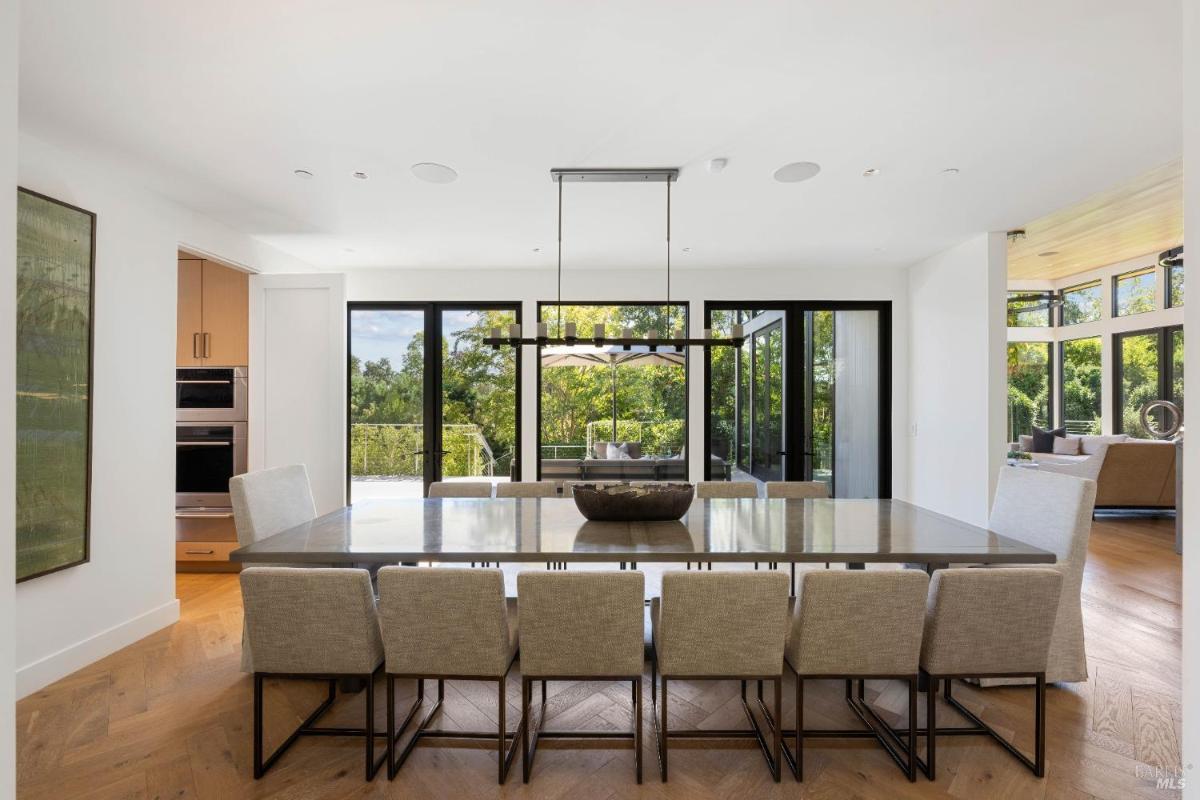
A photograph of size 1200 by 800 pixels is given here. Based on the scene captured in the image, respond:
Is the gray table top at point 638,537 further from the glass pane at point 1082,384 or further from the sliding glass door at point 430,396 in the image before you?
the glass pane at point 1082,384

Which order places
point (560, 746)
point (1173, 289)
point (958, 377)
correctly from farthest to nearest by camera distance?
1. point (1173, 289)
2. point (958, 377)
3. point (560, 746)

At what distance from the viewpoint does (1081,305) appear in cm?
820

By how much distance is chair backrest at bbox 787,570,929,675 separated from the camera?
1778 mm

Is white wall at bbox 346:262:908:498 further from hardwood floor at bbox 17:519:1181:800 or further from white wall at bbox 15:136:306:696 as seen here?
hardwood floor at bbox 17:519:1181:800

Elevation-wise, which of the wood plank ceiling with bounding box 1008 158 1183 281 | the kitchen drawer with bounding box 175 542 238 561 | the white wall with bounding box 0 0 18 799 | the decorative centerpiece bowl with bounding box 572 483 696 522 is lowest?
the kitchen drawer with bounding box 175 542 238 561

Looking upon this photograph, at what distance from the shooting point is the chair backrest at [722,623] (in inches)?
69.4

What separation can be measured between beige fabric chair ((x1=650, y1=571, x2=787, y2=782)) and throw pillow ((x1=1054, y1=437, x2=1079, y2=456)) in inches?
306

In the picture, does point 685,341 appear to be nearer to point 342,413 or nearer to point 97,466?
point 342,413

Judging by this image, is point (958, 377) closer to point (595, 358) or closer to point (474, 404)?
point (595, 358)

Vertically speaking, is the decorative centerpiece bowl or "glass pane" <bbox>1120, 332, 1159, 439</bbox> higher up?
"glass pane" <bbox>1120, 332, 1159, 439</bbox>

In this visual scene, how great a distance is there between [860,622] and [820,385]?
3931mm

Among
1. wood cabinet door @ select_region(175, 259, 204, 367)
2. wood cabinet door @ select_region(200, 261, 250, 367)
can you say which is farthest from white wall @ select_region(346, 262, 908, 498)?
wood cabinet door @ select_region(175, 259, 204, 367)

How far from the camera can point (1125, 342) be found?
7.52 m

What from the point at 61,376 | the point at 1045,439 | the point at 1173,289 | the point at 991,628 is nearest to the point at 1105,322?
the point at 1173,289
